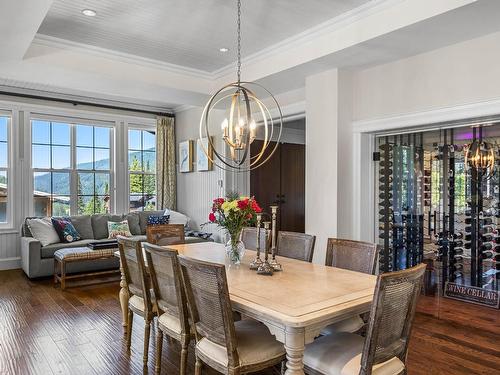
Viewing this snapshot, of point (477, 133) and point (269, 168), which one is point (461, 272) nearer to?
point (477, 133)

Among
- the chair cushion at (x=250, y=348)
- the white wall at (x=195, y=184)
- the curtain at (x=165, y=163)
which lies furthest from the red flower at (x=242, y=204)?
the curtain at (x=165, y=163)

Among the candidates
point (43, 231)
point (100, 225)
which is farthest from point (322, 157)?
point (43, 231)

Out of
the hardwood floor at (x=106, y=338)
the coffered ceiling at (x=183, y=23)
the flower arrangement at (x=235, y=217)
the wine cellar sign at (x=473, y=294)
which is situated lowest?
the hardwood floor at (x=106, y=338)

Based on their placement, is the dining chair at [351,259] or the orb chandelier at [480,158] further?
the orb chandelier at [480,158]

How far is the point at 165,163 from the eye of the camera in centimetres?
739

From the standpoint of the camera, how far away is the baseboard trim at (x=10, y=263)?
596 cm

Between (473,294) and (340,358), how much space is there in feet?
10.3

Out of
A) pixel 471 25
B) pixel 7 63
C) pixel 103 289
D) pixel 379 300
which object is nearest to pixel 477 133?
pixel 471 25

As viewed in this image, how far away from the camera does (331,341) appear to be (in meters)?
2.19

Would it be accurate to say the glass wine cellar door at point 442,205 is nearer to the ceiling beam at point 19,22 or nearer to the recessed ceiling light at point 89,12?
the recessed ceiling light at point 89,12

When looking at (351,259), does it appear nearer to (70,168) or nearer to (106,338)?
(106,338)

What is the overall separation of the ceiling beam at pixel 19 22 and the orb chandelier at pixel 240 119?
1.46m

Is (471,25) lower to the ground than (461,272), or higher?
higher

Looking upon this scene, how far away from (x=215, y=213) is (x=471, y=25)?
2.56m
